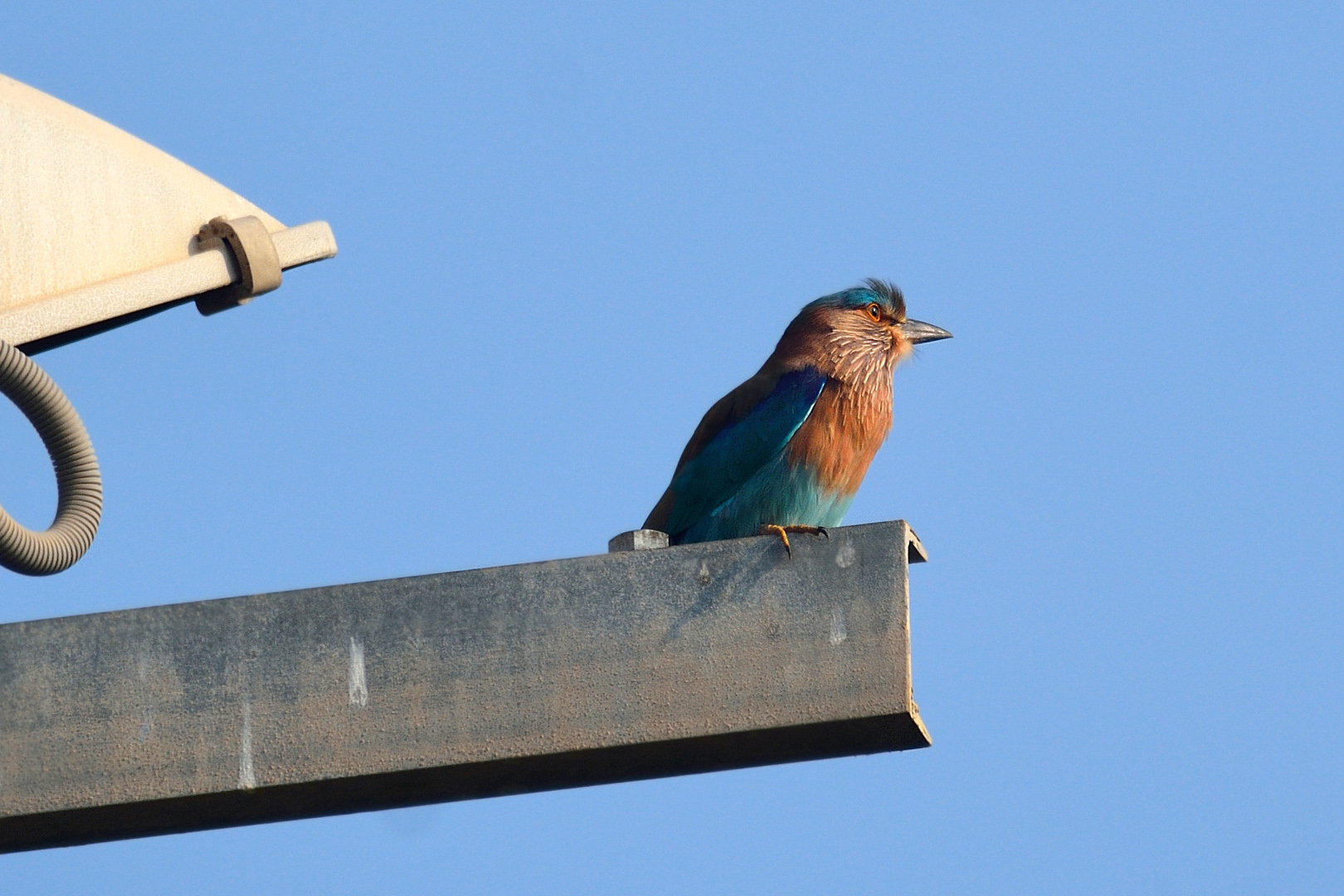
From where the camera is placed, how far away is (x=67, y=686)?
3686 millimetres

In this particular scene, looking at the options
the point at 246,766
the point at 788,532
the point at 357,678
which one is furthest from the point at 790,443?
the point at 246,766

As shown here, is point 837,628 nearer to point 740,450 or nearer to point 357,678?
point 357,678

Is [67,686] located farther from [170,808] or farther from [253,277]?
[253,277]

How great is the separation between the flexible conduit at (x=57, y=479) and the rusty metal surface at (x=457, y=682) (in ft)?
0.62

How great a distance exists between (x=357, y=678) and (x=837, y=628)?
3.22 ft

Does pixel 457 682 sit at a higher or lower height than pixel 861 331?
lower

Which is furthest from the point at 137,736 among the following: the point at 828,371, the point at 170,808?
the point at 828,371

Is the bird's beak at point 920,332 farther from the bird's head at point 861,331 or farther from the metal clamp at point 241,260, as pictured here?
the metal clamp at point 241,260

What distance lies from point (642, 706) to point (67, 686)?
1.20 metres

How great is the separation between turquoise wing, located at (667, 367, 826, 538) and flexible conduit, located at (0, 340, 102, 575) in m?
2.49

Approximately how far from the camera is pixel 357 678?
364 cm

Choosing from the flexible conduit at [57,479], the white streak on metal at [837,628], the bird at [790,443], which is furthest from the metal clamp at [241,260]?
the white streak on metal at [837,628]

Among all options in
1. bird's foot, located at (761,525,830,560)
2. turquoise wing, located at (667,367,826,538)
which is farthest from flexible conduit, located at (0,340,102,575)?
turquoise wing, located at (667,367,826,538)

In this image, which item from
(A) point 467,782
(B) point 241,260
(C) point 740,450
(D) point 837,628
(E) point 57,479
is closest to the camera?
(D) point 837,628
